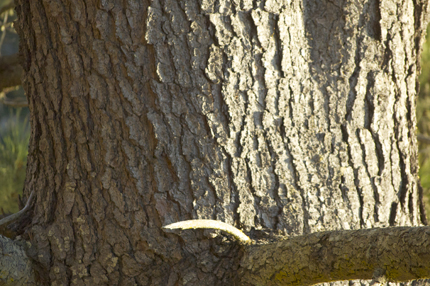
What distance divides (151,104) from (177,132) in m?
0.10

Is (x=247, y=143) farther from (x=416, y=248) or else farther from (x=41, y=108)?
(x=41, y=108)

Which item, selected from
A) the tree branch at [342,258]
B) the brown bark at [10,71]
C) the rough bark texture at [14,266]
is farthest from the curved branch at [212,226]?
the brown bark at [10,71]

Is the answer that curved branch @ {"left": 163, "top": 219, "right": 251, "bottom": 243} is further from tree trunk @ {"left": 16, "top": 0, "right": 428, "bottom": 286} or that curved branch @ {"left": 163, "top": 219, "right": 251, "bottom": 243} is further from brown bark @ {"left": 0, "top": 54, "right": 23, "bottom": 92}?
brown bark @ {"left": 0, "top": 54, "right": 23, "bottom": 92}

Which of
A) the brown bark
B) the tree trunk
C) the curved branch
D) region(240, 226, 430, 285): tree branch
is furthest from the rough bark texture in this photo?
the brown bark

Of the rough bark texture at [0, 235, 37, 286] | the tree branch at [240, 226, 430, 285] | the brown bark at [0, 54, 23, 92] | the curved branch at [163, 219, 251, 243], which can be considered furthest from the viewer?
the brown bark at [0, 54, 23, 92]

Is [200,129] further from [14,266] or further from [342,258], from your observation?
[14,266]

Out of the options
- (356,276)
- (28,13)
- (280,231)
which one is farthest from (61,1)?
(356,276)

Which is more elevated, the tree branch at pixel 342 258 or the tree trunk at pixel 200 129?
the tree trunk at pixel 200 129

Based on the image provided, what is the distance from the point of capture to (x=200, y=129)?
3.33 feet

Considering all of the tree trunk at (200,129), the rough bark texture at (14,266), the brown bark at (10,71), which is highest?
the brown bark at (10,71)

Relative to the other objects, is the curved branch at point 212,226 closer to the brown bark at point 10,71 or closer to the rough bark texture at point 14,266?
the rough bark texture at point 14,266

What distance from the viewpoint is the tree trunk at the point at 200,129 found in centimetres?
101

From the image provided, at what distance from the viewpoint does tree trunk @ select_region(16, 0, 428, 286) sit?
3.31ft

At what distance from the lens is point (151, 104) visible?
1.02 meters
